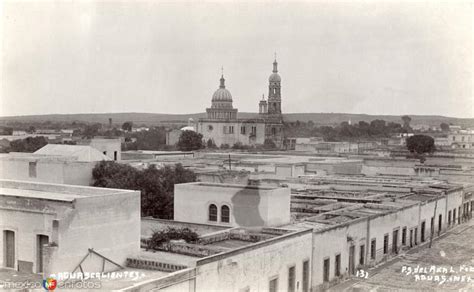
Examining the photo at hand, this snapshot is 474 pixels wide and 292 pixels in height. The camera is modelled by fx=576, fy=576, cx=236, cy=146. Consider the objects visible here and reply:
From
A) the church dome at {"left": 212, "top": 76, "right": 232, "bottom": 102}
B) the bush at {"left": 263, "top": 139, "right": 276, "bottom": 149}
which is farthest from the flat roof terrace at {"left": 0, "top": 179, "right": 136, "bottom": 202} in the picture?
the bush at {"left": 263, "top": 139, "right": 276, "bottom": 149}

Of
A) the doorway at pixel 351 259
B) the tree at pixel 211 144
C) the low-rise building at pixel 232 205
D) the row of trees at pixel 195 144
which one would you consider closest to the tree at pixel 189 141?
the row of trees at pixel 195 144

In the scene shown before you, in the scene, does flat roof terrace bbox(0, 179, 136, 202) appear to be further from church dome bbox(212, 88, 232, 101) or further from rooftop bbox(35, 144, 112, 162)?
church dome bbox(212, 88, 232, 101)

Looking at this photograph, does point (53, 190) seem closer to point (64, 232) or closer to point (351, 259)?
point (64, 232)

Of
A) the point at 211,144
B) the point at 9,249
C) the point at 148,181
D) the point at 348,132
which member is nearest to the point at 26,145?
the point at 148,181

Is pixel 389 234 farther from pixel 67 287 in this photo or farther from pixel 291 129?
pixel 291 129

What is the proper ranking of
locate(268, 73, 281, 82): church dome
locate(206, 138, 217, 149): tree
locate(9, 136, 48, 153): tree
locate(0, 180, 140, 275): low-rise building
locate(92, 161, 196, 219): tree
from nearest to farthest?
locate(0, 180, 140, 275): low-rise building < locate(92, 161, 196, 219): tree < locate(9, 136, 48, 153): tree < locate(206, 138, 217, 149): tree < locate(268, 73, 281, 82): church dome

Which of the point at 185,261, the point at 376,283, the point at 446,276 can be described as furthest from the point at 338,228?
the point at 185,261
